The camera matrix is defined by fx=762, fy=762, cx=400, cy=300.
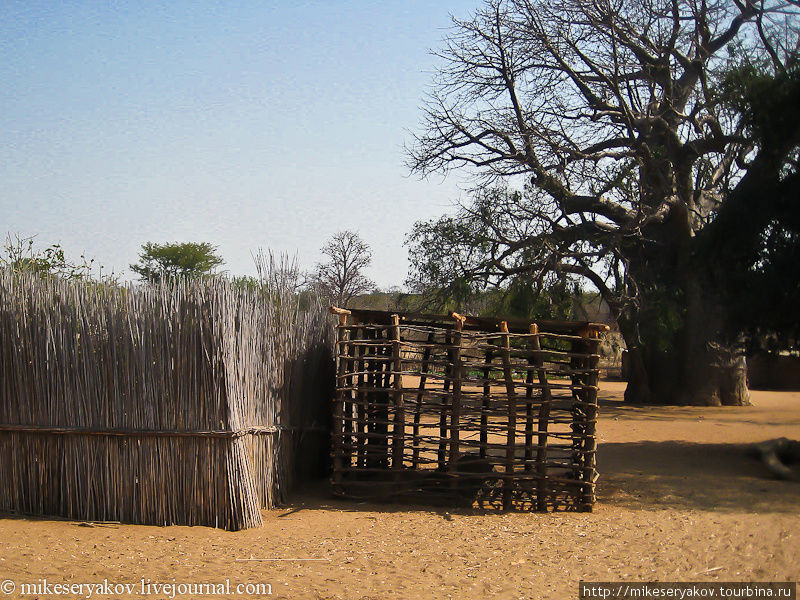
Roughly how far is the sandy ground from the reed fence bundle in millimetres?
266

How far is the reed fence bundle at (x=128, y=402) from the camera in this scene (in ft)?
20.2

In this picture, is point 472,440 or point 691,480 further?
point 691,480

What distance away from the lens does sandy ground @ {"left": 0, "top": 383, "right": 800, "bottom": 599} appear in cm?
490

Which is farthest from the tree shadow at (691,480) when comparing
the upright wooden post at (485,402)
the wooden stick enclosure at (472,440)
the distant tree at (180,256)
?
the distant tree at (180,256)

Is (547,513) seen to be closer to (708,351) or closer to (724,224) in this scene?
A: (724,224)

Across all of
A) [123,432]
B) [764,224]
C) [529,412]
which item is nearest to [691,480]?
[529,412]

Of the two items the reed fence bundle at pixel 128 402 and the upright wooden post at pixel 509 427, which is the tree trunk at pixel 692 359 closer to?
the upright wooden post at pixel 509 427

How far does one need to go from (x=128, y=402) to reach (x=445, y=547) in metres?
2.81

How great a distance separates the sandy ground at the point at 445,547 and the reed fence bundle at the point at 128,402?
0.87ft

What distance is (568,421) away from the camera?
750cm

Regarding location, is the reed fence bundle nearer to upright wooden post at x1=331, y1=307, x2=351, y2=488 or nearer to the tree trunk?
upright wooden post at x1=331, y1=307, x2=351, y2=488

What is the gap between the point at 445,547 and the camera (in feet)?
19.3

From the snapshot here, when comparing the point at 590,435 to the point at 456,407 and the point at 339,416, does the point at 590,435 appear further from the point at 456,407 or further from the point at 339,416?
the point at 339,416

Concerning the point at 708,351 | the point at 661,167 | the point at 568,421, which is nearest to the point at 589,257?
the point at 661,167
